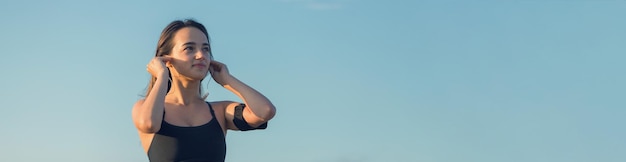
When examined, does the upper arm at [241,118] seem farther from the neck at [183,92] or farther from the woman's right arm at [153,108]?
the woman's right arm at [153,108]

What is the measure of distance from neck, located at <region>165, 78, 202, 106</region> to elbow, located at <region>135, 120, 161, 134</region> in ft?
1.68

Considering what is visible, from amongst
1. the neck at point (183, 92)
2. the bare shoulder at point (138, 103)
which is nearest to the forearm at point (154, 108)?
the bare shoulder at point (138, 103)

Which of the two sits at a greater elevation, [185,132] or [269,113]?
[269,113]

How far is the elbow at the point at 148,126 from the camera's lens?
22.6ft

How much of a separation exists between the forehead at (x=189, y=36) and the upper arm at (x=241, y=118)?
0.60 meters

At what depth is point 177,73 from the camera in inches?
291

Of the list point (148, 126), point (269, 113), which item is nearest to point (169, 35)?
point (148, 126)

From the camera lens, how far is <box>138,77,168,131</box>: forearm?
6.88m

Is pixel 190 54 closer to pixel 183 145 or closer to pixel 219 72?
pixel 219 72

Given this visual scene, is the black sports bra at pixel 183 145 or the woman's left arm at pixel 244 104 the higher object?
the woman's left arm at pixel 244 104

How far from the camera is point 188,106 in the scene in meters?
7.46

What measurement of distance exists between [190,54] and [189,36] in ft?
0.53

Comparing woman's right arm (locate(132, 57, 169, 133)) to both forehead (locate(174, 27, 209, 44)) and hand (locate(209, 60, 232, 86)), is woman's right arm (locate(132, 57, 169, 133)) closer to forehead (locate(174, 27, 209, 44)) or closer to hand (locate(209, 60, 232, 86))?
forehead (locate(174, 27, 209, 44))

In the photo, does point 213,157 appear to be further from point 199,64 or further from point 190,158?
point 199,64
